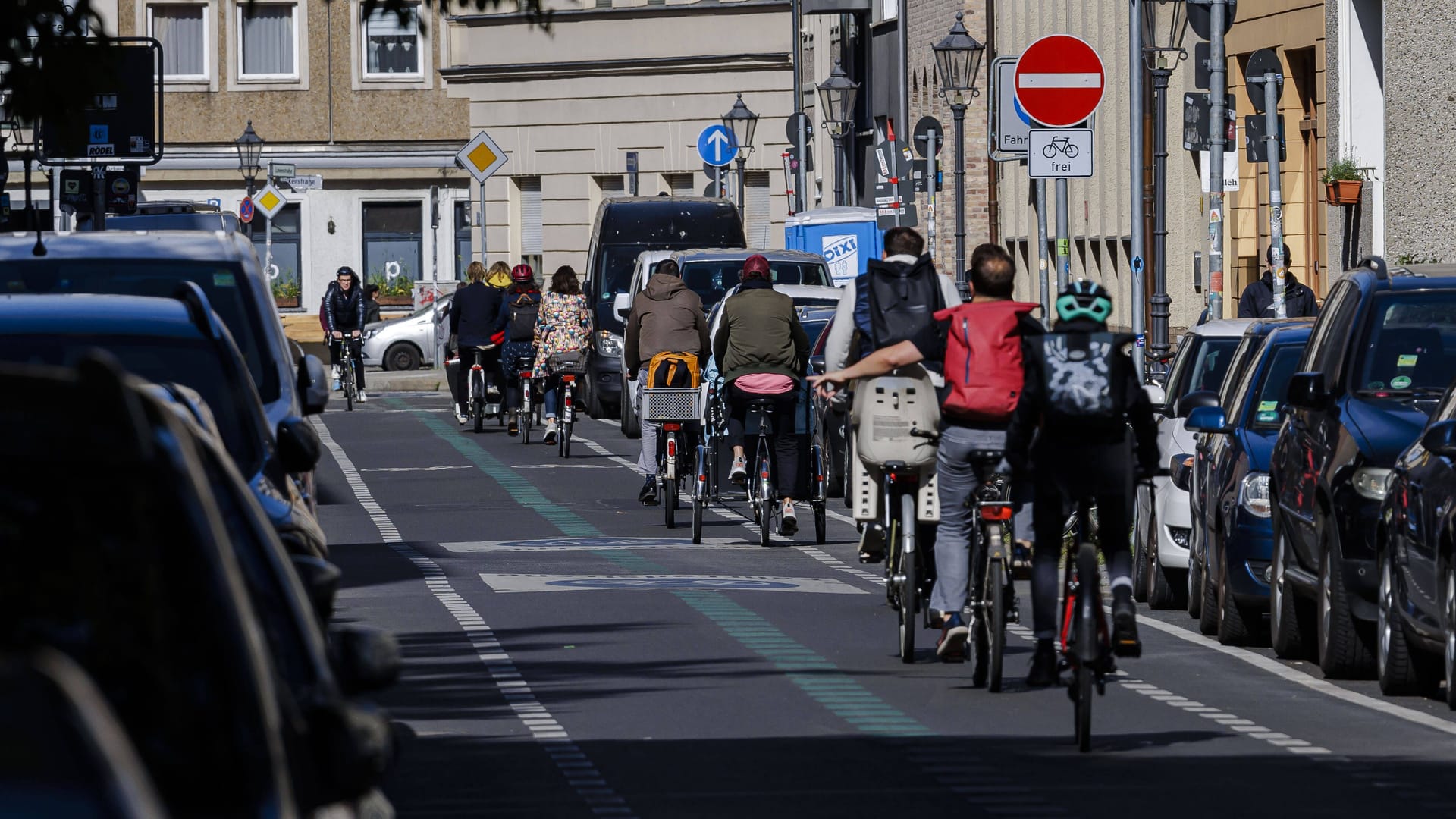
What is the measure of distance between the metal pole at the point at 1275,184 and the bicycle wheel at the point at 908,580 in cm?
1146

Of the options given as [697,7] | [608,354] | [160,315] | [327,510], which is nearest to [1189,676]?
[160,315]

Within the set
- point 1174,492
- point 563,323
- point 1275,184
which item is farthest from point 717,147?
point 1174,492

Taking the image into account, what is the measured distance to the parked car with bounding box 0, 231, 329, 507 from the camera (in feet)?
39.3

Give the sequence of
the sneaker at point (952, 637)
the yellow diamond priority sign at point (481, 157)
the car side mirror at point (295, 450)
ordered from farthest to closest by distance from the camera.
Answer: the yellow diamond priority sign at point (481, 157), the sneaker at point (952, 637), the car side mirror at point (295, 450)

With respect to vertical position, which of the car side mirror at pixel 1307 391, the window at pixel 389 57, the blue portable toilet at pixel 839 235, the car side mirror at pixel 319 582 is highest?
the window at pixel 389 57

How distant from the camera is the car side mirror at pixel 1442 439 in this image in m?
11.1

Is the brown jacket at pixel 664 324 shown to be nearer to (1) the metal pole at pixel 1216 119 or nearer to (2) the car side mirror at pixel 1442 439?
(1) the metal pole at pixel 1216 119

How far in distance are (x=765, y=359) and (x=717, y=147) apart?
2514 centimetres

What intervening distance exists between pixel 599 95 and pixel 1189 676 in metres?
48.0

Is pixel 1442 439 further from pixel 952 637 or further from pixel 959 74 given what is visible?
pixel 959 74

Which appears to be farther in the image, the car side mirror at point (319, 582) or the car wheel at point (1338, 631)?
the car wheel at point (1338, 631)

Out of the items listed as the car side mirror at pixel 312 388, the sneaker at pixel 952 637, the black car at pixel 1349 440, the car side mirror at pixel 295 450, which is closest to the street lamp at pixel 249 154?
the black car at pixel 1349 440

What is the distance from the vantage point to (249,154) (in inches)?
2490

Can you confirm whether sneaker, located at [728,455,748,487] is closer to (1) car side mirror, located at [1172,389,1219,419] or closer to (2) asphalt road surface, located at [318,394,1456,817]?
(2) asphalt road surface, located at [318,394,1456,817]
